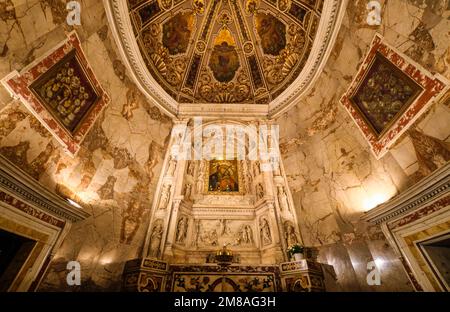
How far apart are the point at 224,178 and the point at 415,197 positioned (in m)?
5.43

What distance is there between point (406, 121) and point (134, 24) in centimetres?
826

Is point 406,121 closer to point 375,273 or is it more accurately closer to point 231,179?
point 375,273

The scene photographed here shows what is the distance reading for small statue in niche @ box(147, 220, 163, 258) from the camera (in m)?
5.41

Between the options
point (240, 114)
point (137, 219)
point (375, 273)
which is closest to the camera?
point (375, 273)

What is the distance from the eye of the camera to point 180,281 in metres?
4.50

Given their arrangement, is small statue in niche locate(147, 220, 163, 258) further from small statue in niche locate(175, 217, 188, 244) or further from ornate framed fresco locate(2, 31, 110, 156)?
ornate framed fresco locate(2, 31, 110, 156)

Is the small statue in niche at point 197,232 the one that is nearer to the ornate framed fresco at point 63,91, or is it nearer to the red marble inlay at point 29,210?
the red marble inlay at point 29,210

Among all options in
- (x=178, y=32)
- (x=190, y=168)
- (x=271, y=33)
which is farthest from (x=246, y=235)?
(x=178, y=32)

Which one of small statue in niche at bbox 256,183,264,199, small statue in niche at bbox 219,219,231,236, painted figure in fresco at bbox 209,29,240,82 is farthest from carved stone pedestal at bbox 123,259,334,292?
painted figure in fresco at bbox 209,29,240,82

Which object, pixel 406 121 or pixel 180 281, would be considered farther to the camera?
pixel 180 281

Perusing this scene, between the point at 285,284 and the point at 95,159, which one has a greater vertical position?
the point at 95,159

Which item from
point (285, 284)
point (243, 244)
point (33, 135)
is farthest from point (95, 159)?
point (285, 284)

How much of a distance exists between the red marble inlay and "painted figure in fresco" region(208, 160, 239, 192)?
4.47 metres
